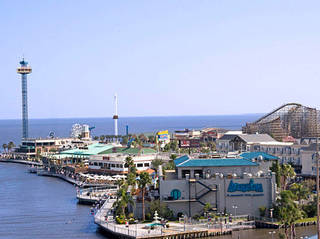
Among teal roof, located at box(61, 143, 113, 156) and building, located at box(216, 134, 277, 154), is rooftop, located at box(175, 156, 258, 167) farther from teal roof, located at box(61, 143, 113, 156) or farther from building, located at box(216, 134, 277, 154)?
teal roof, located at box(61, 143, 113, 156)

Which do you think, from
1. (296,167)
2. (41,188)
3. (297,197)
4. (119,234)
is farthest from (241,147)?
(119,234)

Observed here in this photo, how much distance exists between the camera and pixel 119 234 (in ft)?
238

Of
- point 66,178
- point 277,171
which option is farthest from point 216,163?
point 66,178

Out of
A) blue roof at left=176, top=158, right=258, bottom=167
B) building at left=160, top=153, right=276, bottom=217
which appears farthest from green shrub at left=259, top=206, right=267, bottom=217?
blue roof at left=176, top=158, right=258, bottom=167

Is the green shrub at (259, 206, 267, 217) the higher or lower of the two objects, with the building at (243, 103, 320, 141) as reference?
lower

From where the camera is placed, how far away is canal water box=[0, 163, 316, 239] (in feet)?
251

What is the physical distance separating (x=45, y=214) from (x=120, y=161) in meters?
49.0

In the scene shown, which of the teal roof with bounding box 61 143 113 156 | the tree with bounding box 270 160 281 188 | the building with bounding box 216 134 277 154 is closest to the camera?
the tree with bounding box 270 160 281 188

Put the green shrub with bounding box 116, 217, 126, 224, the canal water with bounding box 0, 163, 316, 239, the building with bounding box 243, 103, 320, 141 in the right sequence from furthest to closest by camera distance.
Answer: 1. the building with bounding box 243, 103, 320, 141
2. the green shrub with bounding box 116, 217, 126, 224
3. the canal water with bounding box 0, 163, 316, 239

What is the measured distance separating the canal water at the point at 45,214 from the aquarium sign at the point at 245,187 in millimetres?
7305

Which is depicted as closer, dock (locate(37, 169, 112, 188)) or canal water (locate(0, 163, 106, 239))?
canal water (locate(0, 163, 106, 239))

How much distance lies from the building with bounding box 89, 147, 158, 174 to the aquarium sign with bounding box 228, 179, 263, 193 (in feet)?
200

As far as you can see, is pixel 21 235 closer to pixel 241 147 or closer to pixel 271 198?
pixel 271 198

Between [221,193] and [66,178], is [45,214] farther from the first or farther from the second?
[66,178]
